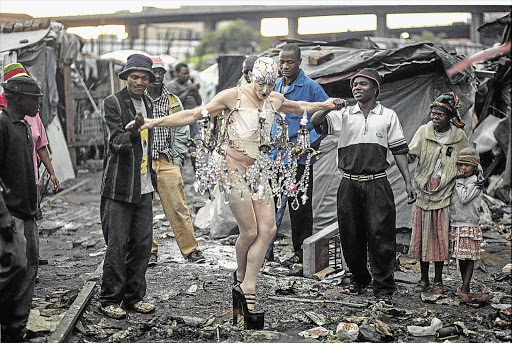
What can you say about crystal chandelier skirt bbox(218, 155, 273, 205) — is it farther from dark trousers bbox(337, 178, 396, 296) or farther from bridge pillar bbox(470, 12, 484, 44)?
bridge pillar bbox(470, 12, 484, 44)

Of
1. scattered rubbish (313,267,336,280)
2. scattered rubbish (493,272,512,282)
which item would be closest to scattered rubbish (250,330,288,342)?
scattered rubbish (313,267,336,280)

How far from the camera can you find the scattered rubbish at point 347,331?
5527 mm

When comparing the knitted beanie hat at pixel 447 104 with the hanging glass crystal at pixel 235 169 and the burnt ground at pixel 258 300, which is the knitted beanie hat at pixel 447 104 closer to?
the hanging glass crystal at pixel 235 169

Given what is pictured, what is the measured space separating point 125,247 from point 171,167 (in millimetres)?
2120

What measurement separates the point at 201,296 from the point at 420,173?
8.73 feet

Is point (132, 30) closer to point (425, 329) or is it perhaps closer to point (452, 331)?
point (425, 329)

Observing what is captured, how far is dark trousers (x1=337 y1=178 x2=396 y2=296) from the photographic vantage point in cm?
679

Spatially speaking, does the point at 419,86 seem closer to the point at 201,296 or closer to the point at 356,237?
the point at 356,237

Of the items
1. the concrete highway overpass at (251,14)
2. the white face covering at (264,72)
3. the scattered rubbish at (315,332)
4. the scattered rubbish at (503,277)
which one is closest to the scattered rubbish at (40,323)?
the scattered rubbish at (315,332)

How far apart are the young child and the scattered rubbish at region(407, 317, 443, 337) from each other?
41.5 inches

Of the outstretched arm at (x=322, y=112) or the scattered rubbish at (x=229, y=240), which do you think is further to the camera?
the scattered rubbish at (x=229, y=240)

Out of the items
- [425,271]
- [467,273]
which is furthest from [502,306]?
[425,271]

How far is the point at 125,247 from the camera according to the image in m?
6.06

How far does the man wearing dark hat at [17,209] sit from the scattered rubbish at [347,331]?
252 cm
